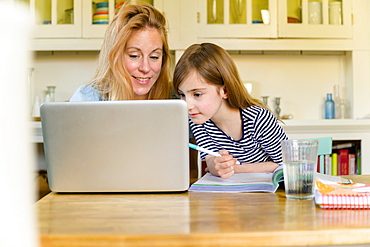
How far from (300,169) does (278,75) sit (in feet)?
8.01

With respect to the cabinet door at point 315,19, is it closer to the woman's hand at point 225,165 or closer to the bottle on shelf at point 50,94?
the bottle on shelf at point 50,94

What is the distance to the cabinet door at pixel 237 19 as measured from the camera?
3008mm

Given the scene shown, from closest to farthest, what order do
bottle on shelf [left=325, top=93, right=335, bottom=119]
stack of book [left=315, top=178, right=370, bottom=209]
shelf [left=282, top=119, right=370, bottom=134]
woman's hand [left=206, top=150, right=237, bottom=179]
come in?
1. stack of book [left=315, top=178, right=370, bottom=209]
2. woman's hand [left=206, top=150, right=237, bottom=179]
3. shelf [left=282, top=119, right=370, bottom=134]
4. bottle on shelf [left=325, top=93, right=335, bottom=119]

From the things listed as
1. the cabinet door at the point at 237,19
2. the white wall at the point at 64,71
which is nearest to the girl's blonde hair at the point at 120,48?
the cabinet door at the point at 237,19

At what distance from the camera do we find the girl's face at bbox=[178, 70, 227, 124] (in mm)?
1630

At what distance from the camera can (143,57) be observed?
174 centimetres

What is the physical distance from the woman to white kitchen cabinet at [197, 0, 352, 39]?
1265 mm

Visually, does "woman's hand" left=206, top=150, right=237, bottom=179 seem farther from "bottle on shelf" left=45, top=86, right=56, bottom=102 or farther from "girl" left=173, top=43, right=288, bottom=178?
"bottle on shelf" left=45, top=86, right=56, bottom=102

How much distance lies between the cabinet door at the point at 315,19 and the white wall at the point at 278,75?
0.28 meters

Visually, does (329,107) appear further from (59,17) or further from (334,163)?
(59,17)

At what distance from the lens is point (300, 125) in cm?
290

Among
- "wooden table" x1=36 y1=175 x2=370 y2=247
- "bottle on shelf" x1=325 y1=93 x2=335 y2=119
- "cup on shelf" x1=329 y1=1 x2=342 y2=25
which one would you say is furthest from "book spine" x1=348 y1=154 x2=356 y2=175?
A: "wooden table" x1=36 y1=175 x2=370 y2=247

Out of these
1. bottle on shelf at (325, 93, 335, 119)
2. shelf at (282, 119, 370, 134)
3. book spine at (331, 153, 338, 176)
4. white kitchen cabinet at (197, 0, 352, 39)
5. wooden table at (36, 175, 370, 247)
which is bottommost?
book spine at (331, 153, 338, 176)

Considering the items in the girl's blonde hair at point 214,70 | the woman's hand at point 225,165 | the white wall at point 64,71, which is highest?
the white wall at point 64,71
